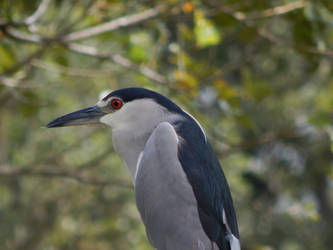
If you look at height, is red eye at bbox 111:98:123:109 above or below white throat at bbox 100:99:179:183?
above

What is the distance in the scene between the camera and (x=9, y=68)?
339 centimetres

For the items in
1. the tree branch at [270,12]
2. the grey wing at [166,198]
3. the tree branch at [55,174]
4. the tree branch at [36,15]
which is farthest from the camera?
the tree branch at [55,174]

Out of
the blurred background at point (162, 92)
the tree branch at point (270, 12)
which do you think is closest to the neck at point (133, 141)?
the blurred background at point (162, 92)

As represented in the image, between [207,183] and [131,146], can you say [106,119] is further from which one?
[207,183]

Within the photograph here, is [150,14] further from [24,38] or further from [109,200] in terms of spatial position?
[109,200]

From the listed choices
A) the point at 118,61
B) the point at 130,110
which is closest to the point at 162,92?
the point at 118,61

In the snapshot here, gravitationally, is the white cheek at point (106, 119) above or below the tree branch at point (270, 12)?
below

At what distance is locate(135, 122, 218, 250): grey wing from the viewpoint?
214cm

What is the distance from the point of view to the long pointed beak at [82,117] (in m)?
2.45

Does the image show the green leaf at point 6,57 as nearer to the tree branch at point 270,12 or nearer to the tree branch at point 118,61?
the tree branch at point 118,61

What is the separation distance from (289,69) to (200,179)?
10.2m

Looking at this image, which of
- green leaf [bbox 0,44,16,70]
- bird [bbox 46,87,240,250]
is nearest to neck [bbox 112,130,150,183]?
bird [bbox 46,87,240,250]

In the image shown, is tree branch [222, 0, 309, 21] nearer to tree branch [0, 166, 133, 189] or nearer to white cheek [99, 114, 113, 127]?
white cheek [99, 114, 113, 127]

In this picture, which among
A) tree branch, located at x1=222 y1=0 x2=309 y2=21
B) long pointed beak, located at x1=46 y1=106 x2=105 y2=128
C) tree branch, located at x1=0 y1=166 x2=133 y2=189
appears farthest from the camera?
tree branch, located at x1=0 y1=166 x2=133 y2=189
